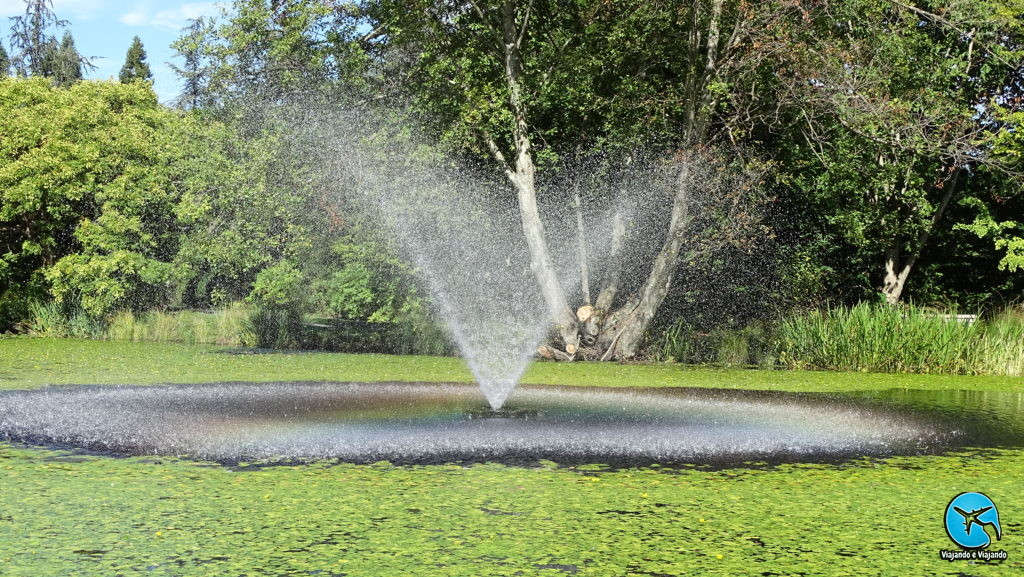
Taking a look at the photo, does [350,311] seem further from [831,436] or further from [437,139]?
[831,436]

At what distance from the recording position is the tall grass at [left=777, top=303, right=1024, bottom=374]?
57.0ft

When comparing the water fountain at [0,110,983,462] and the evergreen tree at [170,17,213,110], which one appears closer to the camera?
the water fountain at [0,110,983,462]

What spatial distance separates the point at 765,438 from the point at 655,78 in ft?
41.9

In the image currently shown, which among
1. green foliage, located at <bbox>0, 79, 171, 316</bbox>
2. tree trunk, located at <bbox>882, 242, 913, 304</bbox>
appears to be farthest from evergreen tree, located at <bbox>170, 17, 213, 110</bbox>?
tree trunk, located at <bbox>882, 242, 913, 304</bbox>

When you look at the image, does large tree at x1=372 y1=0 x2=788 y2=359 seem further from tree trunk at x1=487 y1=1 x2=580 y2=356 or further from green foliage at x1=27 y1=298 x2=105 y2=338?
green foliage at x1=27 y1=298 x2=105 y2=338

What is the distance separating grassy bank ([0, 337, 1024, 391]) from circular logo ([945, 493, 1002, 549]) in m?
8.03

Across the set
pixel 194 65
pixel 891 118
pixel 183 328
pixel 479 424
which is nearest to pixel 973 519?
pixel 479 424

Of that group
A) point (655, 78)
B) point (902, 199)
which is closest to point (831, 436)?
point (655, 78)

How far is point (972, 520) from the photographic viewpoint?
623 cm

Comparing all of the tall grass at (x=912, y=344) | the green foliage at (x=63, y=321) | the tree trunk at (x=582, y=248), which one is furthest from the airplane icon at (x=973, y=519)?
the green foliage at (x=63, y=321)

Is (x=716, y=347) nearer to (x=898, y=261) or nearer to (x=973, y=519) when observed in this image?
(x=898, y=261)

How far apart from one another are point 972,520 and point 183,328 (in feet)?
68.0

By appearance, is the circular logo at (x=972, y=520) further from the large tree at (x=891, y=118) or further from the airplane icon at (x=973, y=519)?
the large tree at (x=891, y=118)

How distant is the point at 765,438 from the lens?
984 cm
